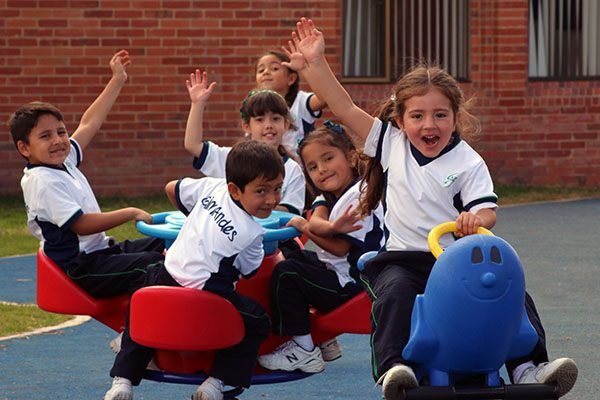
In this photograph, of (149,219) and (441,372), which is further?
(149,219)

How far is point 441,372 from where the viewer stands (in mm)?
4871

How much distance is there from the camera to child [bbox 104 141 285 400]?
5.60 meters

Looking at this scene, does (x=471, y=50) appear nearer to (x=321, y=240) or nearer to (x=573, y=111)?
(x=573, y=111)

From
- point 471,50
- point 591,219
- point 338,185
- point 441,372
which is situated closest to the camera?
point 441,372

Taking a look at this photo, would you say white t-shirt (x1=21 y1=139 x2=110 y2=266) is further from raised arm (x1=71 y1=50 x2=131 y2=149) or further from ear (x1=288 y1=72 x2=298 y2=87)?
ear (x1=288 y1=72 x2=298 y2=87)

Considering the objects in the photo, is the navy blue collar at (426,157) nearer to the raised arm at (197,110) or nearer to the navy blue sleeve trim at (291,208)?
the navy blue sleeve trim at (291,208)

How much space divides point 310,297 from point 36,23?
9145mm

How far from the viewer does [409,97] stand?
5461 mm

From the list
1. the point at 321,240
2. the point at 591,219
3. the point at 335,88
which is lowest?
the point at 591,219

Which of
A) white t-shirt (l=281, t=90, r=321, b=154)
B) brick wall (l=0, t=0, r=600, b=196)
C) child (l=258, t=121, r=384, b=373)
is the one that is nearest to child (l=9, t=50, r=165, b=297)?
child (l=258, t=121, r=384, b=373)

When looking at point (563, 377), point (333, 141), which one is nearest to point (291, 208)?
point (333, 141)

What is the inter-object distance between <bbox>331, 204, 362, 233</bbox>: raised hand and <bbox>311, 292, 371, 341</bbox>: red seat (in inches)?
12.0

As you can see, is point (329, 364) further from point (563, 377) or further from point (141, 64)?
point (141, 64)

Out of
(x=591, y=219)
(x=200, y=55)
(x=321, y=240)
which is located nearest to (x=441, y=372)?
(x=321, y=240)
